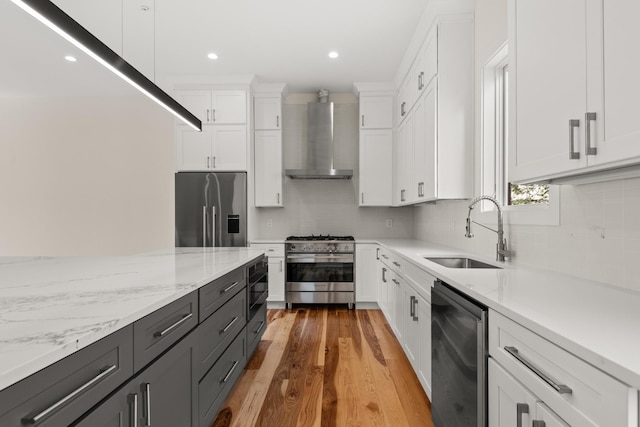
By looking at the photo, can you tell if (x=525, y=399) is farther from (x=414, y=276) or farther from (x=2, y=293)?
(x=2, y=293)

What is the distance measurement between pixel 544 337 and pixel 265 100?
4177 mm

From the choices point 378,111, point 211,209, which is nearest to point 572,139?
point 378,111

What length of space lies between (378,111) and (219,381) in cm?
A: 363

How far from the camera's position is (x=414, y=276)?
92.0 inches

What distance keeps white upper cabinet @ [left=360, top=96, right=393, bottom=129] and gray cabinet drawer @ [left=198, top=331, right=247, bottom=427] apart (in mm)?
Result: 3135

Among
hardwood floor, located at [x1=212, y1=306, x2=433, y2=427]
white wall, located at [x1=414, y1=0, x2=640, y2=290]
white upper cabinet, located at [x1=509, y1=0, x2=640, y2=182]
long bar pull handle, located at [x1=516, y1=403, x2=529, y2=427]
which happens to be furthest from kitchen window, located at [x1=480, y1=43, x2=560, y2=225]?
long bar pull handle, located at [x1=516, y1=403, x2=529, y2=427]

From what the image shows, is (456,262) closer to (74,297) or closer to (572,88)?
(572,88)

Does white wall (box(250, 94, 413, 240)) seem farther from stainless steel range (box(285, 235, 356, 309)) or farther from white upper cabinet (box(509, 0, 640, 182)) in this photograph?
white upper cabinet (box(509, 0, 640, 182))

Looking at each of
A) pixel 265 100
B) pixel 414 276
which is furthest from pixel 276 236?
pixel 414 276

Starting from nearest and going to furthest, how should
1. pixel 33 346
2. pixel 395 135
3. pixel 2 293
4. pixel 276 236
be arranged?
pixel 33 346
pixel 2 293
pixel 395 135
pixel 276 236

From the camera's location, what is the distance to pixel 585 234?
5.02 ft

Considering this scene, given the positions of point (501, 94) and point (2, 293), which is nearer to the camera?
point (2, 293)

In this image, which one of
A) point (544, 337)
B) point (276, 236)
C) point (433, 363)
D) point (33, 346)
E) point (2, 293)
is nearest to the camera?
point (33, 346)

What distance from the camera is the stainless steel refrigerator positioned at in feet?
13.5
